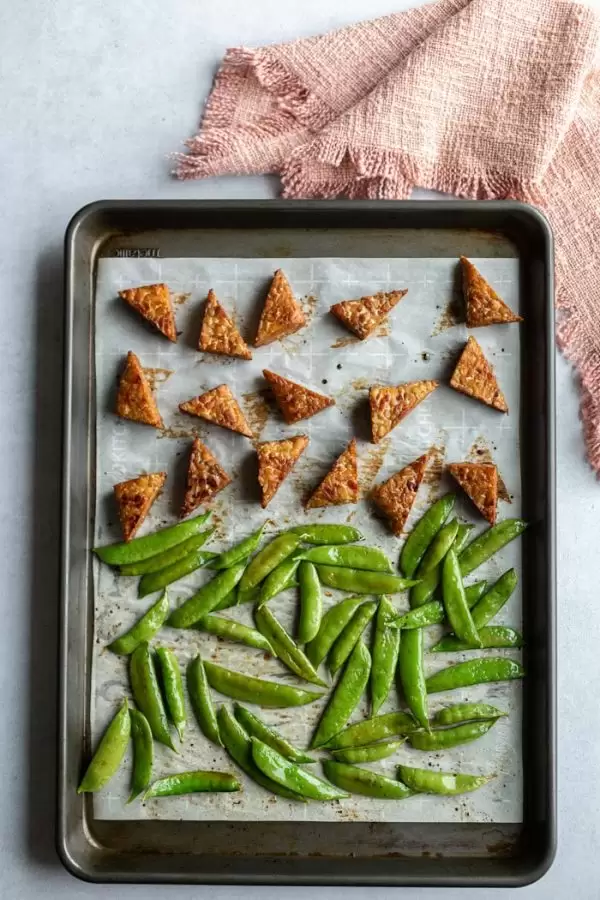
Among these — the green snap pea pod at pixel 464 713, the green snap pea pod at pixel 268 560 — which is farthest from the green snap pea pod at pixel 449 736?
the green snap pea pod at pixel 268 560

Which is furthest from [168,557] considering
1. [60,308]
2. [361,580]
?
[60,308]

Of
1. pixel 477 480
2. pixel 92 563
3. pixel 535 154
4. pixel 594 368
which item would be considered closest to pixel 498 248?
pixel 535 154

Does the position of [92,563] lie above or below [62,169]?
below

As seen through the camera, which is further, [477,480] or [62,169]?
[62,169]

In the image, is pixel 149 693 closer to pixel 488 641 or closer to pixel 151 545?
pixel 151 545

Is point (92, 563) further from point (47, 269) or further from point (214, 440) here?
point (47, 269)

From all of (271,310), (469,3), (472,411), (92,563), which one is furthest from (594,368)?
(92,563)

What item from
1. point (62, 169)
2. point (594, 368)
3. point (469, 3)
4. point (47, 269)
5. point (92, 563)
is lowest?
point (92, 563)
